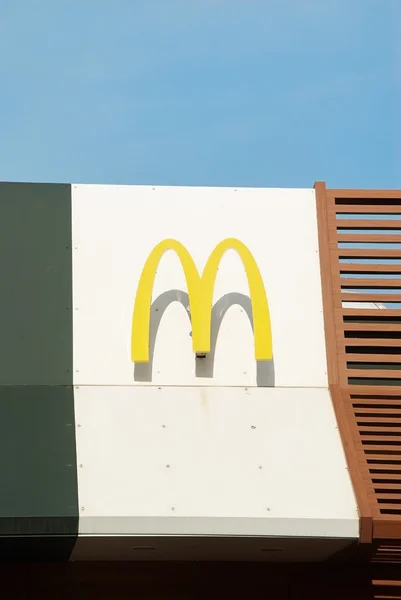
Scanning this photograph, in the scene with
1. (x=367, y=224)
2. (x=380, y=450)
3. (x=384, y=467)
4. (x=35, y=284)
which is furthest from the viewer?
(x=367, y=224)

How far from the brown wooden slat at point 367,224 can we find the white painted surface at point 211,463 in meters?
1.41

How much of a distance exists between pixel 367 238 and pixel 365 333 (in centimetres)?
76

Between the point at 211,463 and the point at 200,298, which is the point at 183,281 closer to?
the point at 200,298

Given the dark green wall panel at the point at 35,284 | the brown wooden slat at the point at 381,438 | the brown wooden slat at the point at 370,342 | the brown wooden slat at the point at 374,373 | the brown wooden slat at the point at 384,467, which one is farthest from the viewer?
the brown wooden slat at the point at 370,342

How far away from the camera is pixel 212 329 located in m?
6.64

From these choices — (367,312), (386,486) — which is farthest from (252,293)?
(386,486)

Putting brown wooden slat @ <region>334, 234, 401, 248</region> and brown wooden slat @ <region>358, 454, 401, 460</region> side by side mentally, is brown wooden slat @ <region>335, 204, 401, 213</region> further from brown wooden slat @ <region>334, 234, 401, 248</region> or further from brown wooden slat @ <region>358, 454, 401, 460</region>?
brown wooden slat @ <region>358, 454, 401, 460</region>

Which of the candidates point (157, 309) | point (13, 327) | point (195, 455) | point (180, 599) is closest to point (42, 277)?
point (13, 327)

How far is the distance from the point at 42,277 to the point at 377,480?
2.75 metres

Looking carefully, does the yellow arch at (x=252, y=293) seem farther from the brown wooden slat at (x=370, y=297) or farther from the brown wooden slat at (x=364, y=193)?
the brown wooden slat at (x=364, y=193)

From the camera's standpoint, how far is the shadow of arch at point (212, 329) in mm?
6422

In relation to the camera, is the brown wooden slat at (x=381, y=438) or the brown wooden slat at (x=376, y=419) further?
the brown wooden slat at (x=376, y=419)

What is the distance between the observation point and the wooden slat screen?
19.2 ft

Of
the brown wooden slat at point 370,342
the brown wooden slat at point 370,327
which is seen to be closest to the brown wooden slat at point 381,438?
the brown wooden slat at point 370,342
